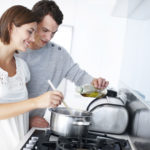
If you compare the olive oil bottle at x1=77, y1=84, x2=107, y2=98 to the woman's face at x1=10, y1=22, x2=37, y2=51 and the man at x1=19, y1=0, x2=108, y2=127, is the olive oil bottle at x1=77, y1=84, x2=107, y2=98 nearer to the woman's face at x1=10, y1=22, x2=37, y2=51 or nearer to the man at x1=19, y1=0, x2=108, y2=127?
the man at x1=19, y1=0, x2=108, y2=127

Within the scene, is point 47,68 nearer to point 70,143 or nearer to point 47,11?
point 47,11

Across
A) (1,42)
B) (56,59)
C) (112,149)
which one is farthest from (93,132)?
(1,42)

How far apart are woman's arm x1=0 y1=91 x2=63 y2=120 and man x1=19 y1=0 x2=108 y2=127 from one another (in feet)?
0.86

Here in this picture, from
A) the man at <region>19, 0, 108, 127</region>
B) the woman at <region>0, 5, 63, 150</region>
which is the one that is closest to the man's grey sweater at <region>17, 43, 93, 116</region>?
the man at <region>19, 0, 108, 127</region>

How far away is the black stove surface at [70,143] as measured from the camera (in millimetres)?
857

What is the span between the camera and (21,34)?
1092 mm

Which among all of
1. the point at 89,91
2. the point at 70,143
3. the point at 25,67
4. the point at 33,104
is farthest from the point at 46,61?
the point at 70,143

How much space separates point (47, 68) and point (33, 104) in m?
0.47

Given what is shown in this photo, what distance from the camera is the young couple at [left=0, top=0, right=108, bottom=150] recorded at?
98 centimetres

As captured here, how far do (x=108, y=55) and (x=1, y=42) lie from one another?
2171mm

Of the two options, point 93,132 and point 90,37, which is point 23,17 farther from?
point 90,37

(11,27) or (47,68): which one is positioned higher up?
(11,27)

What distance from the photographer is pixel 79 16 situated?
3.16 meters

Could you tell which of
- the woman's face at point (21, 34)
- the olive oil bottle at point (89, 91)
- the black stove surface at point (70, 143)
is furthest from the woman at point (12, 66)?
the olive oil bottle at point (89, 91)
